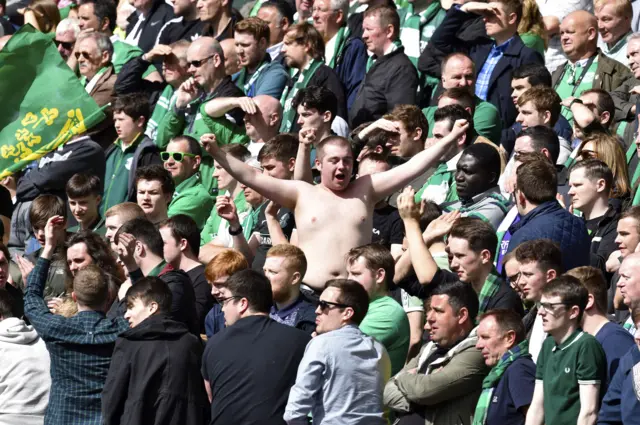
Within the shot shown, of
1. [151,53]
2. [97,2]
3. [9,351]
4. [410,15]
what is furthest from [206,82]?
[9,351]

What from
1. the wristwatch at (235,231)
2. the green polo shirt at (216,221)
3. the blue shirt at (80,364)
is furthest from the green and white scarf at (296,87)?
the blue shirt at (80,364)

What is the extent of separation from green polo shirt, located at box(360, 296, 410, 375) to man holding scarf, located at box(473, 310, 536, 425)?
2.43 feet

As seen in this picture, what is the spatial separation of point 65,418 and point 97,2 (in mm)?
8810

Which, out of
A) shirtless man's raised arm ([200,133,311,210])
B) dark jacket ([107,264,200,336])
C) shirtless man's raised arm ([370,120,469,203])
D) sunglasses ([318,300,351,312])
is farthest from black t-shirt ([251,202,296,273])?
sunglasses ([318,300,351,312])

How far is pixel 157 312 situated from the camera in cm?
958

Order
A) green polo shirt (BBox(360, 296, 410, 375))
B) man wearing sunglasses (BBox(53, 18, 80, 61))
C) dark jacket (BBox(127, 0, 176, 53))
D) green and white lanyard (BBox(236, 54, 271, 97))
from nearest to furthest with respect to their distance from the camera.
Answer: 1. green polo shirt (BBox(360, 296, 410, 375))
2. green and white lanyard (BBox(236, 54, 271, 97))
3. dark jacket (BBox(127, 0, 176, 53))
4. man wearing sunglasses (BBox(53, 18, 80, 61))

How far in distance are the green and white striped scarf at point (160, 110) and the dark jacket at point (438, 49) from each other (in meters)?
2.51

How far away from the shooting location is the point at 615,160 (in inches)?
458

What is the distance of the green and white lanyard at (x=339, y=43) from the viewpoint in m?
15.2

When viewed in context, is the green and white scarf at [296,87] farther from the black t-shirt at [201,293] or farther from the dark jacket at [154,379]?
the dark jacket at [154,379]

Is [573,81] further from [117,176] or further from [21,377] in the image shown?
[21,377]

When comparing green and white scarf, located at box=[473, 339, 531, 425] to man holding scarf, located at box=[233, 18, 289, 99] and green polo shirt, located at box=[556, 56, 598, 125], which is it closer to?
green polo shirt, located at box=[556, 56, 598, 125]

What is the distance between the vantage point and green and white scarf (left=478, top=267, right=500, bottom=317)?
10.2m

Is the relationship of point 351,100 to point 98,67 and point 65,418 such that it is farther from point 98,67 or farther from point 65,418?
point 65,418
